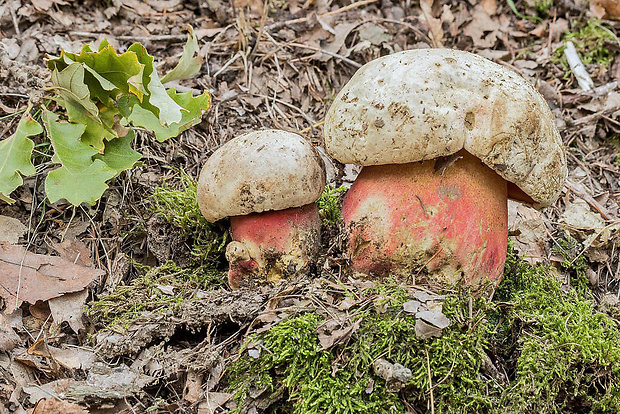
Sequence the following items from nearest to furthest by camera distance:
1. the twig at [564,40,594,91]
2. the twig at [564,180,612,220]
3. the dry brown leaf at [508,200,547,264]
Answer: the dry brown leaf at [508,200,547,264] → the twig at [564,180,612,220] → the twig at [564,40,594,91]

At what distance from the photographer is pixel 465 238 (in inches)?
98.7

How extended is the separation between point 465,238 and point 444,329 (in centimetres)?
49

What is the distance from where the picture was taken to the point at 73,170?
8.66ft

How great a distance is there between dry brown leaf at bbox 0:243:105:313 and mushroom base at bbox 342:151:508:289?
1347mm

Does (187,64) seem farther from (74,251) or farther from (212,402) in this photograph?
(212,402)

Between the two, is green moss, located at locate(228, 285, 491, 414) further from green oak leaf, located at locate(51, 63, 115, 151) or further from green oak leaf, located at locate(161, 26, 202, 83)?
green oak leaf, located at locate(161, 26, 202, 83)

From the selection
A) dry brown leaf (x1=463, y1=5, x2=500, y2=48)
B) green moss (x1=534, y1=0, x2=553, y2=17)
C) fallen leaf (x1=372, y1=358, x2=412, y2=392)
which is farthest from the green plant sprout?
green moss (x1=534, y1=0, x2=553, y2=17)

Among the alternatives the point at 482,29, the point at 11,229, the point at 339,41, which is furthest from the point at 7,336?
the point at 482,29

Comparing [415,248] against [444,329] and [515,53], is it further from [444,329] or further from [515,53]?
[515,53]

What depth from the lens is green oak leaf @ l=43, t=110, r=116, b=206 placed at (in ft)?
8.36

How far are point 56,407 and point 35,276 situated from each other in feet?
2.58

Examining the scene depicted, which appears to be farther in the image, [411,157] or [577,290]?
[577,290]

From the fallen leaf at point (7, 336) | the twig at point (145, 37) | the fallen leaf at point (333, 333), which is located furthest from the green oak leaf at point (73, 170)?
the twig at point (145, 37)

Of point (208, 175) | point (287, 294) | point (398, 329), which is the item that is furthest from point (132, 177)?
point (398, 329)
